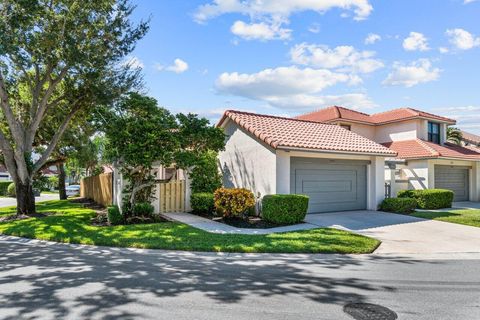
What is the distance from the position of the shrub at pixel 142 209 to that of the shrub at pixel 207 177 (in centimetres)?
231

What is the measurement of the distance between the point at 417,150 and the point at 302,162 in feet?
32.7

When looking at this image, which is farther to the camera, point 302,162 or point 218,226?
point 302,162

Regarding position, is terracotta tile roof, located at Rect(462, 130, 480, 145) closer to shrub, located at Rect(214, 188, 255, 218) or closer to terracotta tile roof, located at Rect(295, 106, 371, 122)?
terracotta tile roof, located at Rect(295, 106, 371, 122)

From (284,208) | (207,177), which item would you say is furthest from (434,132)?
(207,177)

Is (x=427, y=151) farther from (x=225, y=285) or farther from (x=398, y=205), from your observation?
(x=225, y=285)

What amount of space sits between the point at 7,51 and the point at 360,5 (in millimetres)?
13124


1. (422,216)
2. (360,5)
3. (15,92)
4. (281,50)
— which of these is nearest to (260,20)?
(281,50)

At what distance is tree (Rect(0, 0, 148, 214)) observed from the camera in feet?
41.2

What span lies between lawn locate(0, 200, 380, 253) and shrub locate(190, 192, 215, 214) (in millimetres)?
2614

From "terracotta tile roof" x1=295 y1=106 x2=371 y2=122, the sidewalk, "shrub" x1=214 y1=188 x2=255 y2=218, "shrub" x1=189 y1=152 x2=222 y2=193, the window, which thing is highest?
"terracotta tile roof" x1=295 y1=106 x2=371 y2=122

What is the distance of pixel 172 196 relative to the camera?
14.2m

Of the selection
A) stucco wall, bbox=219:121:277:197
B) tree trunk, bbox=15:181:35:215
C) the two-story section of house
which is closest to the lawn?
tree trunk, bbox=15:181:35:215

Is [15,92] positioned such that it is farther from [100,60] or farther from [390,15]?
[390,15]

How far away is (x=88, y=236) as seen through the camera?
9.35 metres
